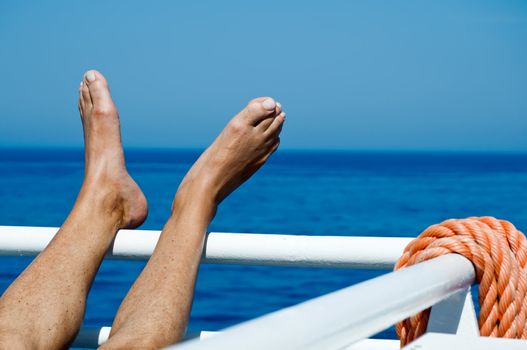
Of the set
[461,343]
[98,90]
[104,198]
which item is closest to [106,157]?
[104,198]

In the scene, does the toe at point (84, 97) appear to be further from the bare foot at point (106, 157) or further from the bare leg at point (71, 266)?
the bare leg at point (71, 266)

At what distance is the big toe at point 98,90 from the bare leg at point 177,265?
40cm

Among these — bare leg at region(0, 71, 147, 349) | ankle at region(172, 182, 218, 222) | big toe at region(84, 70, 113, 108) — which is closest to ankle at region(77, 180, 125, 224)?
bare leg at region(0, 71, 147, 349)

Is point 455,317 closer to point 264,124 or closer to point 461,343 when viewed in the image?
point 461,343

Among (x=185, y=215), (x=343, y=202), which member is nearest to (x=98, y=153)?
(x=185, y=215)

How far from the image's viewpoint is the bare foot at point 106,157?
70.7 inches

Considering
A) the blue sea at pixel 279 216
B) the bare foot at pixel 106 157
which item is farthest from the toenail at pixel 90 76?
the blue sea at pixel 279 216

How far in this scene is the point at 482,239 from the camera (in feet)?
2.93

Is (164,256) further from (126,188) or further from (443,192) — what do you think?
(443,192)

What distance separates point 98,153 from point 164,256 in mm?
646

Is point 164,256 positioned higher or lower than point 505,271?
lower

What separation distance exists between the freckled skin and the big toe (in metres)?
0.27

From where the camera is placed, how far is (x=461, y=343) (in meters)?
0.74

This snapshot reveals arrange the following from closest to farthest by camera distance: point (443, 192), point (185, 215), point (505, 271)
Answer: point (505, 271) → point (185, 215) → point (443, 192)
